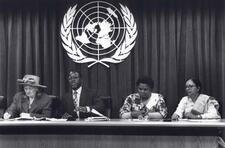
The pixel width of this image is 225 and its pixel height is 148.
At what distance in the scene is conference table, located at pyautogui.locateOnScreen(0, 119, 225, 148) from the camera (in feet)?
14.9

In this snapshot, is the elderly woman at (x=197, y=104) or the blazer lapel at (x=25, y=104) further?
the blazer lapel at (x=25, y=104)

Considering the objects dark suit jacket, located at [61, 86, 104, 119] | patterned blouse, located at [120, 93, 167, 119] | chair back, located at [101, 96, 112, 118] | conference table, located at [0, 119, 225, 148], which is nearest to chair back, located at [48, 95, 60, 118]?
dark suit jacket, located at [61, 86, 104, 119]

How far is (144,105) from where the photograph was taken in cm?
605

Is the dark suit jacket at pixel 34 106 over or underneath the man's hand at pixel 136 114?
over

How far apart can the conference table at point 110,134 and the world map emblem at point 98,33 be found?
221 centimetres

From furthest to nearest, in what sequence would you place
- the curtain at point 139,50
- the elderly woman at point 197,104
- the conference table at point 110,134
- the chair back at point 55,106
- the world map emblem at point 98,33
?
1. the world map emblem at point 98,33
2. the curtain at point 139,50
3. the chair back at point 55,106
4. the elderly woman at point 197,104
5. the conference table at point 110,134

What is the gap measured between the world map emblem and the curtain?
0.10 metres

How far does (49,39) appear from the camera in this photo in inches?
279

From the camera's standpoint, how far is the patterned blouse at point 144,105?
5962mm

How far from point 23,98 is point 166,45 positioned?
220 cm

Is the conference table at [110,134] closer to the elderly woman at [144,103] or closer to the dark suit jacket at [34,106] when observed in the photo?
the dark suit jacket at [34,106]

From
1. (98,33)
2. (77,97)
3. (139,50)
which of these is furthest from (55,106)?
(139,50)

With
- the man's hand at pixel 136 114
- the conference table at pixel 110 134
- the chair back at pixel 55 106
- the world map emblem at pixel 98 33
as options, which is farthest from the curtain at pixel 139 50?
the conference table at pixel 110 134

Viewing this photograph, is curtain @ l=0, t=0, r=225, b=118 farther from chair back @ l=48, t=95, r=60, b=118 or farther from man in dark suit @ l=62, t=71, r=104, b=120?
chair back @ l=48, t=95, r=60, b=118
